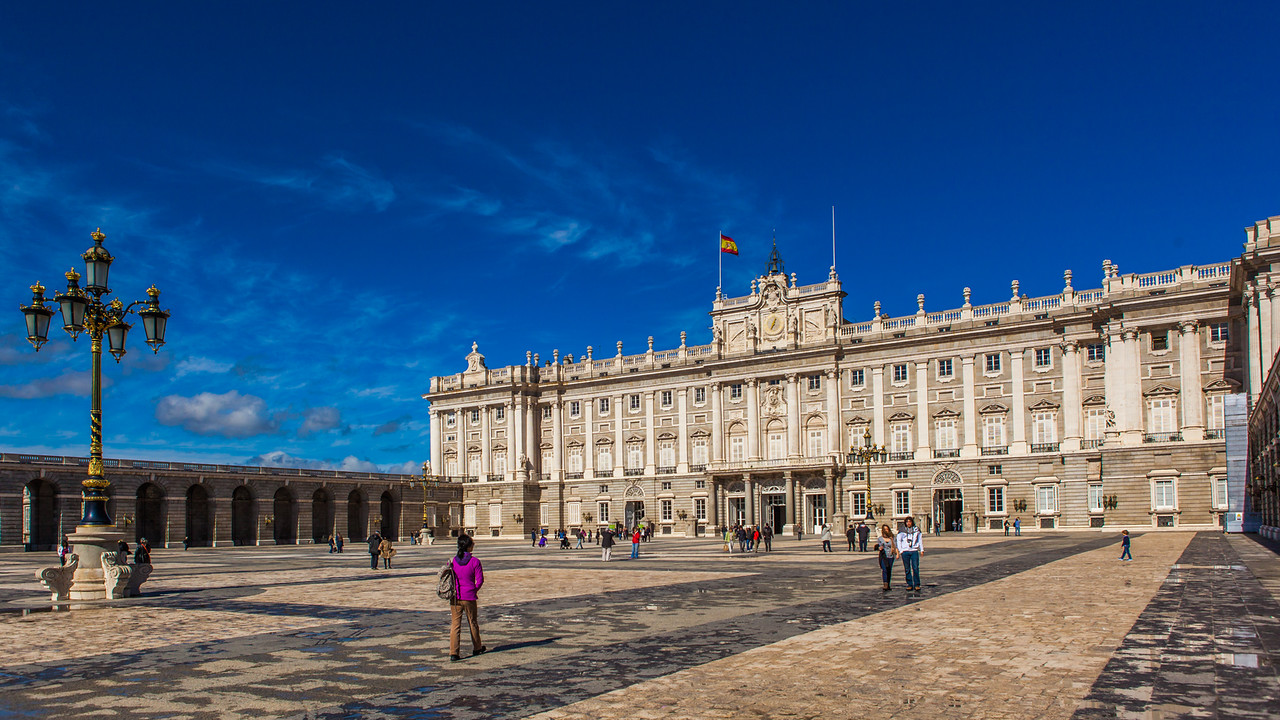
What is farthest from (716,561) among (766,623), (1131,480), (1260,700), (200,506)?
(200,506)

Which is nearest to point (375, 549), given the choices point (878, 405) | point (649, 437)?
point (878, 405)

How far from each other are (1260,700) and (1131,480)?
171ft

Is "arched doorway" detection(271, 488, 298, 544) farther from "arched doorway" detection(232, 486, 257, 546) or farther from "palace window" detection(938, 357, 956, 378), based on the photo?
"palace window" detection(938, 357, 956, 378)

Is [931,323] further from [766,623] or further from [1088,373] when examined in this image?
[766,623]

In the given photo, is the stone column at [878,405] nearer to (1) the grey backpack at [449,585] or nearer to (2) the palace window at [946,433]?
(2) the palace window at [946,433]

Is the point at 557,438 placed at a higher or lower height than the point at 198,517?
higher

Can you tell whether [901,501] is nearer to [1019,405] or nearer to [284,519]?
[1019,405]

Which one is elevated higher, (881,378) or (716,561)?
(881,378)

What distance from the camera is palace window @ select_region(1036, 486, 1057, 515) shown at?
6050 centimetres

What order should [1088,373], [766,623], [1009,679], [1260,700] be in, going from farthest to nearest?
[1088,373] → [766,623] → [1009,679] → [1260,700]

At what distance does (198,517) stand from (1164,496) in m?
62.3

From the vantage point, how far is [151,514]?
66.2 metres

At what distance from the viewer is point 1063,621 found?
47.6 feet

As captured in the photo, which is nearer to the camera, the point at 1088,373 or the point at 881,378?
the point at 1088,373
